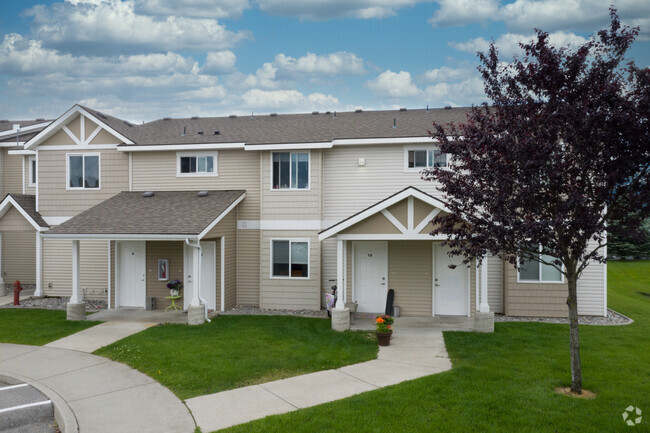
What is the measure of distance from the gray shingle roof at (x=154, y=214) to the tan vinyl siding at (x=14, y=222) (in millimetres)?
4091

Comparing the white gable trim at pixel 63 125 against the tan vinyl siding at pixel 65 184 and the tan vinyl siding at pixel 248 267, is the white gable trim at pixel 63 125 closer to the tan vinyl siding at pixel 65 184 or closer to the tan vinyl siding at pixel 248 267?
the tan vinyl siding at pixel 65 184

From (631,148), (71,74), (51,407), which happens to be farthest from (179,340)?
(71,74)

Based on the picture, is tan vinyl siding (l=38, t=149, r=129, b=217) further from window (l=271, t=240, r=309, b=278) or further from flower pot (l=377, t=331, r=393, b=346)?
flower pot (l=377, t=331, r=393, b=346)

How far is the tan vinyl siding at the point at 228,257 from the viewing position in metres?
14.9

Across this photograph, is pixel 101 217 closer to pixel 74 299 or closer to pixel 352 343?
pixel 74 299

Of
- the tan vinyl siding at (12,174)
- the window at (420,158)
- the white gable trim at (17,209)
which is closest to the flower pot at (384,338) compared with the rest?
the window at (420,158)

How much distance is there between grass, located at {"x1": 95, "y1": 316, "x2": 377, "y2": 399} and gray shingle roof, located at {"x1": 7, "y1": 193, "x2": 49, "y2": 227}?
317 inches

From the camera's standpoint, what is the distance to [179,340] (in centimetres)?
1127

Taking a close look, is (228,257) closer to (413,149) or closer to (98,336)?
(98,336)

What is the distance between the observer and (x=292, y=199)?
1546 centimetres

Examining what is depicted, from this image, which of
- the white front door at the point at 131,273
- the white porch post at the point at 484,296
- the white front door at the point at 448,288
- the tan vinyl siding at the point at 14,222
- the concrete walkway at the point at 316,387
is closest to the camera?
the concrete walkway at the point at 316,387

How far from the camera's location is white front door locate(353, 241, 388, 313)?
1474 cm

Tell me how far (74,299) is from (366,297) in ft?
31.4

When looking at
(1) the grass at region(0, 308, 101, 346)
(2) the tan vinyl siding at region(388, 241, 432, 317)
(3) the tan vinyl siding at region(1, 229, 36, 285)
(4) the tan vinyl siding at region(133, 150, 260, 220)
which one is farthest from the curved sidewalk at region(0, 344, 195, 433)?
(3) the tan vinyl siding at region(1, 229, 36, 285)
